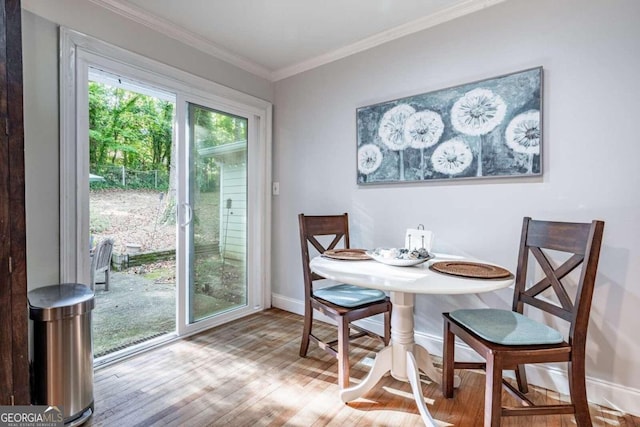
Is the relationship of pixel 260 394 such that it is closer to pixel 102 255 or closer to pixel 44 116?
pixel 44 116

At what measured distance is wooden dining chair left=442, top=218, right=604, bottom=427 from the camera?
4.00ft

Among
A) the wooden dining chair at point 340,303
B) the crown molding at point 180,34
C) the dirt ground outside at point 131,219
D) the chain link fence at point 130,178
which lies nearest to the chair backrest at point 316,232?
the wooden dining chair at point 340,303

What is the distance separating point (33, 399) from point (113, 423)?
38 cm

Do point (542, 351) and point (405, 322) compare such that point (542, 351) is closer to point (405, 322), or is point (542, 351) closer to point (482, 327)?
point (482, 327)

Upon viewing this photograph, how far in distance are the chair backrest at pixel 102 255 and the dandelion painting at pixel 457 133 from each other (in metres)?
3.05

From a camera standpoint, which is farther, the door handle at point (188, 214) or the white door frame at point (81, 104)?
the door handle at point (188, 214)

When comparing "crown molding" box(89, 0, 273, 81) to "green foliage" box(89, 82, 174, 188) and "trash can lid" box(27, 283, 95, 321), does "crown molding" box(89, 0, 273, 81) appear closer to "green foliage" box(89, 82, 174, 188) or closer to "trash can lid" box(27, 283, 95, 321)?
"trash can lid" box(27, 283, 95, 321)

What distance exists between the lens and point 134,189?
441 cm

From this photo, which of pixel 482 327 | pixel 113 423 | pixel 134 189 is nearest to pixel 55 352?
pixel 113 423

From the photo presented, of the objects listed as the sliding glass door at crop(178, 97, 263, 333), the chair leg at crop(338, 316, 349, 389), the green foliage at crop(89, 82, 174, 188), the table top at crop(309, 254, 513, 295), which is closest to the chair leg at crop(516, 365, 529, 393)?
the table top at crop(309, 254, 513, 295)

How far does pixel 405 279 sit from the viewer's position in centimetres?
134

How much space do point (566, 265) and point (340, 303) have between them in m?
1.15

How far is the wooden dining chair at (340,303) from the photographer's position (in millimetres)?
1723
